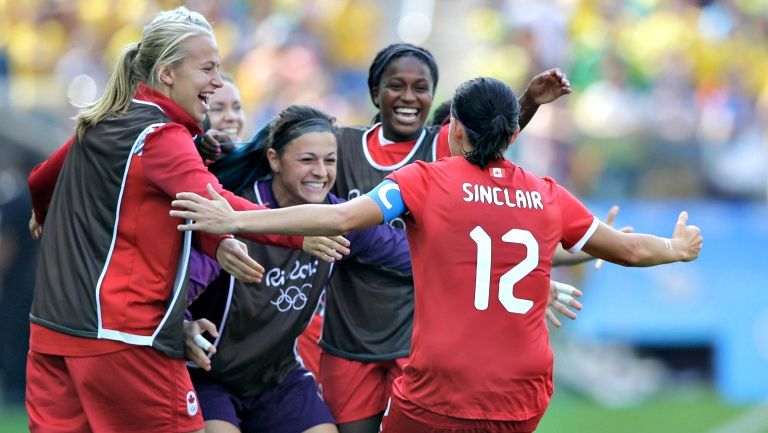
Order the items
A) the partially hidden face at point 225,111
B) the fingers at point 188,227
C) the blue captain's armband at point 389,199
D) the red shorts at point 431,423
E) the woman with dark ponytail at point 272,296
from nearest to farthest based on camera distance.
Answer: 1. the fingers at point 188,227
2. the blue captain's armband at point 389,199
3. the red shorts at point 431,423
4. the woman with dark ponytail at point 272,296
5. the partially hidden face at point 225,111

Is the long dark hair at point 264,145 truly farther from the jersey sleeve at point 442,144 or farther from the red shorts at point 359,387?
the red shorts at point 359,387

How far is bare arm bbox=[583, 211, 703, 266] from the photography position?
4988mm

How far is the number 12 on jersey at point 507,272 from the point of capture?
4738mm

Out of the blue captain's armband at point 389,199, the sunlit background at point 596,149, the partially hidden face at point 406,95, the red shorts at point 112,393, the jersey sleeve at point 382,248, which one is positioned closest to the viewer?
the blue captain's armband at point 389,199

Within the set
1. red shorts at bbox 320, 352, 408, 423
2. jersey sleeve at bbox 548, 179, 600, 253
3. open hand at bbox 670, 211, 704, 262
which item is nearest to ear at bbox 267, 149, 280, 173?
red shorts at bbox 320, 352, 408, 423

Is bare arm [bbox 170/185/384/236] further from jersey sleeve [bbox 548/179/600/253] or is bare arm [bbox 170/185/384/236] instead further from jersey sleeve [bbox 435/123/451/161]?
jersey sleeve [bbox 435/123/451/161]

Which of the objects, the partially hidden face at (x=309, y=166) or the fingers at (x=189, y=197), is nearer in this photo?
the fingers at (x=189, y=197)

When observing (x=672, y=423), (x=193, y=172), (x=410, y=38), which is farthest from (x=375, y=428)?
(x=410, y=38)

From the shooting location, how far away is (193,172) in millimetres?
4777

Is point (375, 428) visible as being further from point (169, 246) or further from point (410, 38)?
point (410, 38)

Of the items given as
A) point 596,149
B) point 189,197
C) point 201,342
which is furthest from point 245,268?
point 596,149

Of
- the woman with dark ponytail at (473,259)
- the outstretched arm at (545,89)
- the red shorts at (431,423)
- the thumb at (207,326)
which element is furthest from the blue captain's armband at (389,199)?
the thumb at (207,326)

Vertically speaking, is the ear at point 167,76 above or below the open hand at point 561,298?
above

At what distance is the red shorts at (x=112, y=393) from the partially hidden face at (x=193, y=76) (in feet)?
3.19
